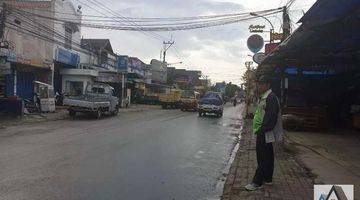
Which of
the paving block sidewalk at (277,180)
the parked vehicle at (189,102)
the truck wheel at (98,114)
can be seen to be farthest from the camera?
the parked vehicle at (189,102)

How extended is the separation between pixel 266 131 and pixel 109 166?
4.23 meters

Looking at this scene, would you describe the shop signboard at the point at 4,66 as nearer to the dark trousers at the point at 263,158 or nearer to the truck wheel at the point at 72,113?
the truck wheel at the point at 72,113

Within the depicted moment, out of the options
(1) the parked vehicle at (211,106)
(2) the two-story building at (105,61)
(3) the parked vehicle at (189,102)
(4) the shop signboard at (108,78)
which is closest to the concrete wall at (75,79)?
(2) the two-story building at (105,61)

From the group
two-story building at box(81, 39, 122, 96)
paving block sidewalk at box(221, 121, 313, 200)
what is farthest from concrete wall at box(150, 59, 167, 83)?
paving block sidewalk at box(221, 121, 313, 200)

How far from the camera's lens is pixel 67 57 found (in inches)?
1709

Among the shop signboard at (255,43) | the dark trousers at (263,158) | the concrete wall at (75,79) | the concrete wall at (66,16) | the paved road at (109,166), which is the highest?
the concrete wall at (66,16)

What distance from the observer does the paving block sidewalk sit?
348 inches

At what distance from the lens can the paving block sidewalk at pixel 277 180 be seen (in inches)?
348

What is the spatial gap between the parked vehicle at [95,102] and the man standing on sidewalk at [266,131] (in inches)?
887

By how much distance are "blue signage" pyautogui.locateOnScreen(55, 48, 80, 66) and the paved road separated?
2244 cm

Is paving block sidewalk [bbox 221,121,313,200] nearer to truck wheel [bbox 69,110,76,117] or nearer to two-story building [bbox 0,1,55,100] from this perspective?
truck wheel [bbox 69,110,76,117]

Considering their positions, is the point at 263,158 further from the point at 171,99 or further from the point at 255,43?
the point at 171,99

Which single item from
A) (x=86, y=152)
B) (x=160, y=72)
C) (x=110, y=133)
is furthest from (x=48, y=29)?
(x=160, y=72)

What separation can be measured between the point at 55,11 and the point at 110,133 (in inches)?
866
